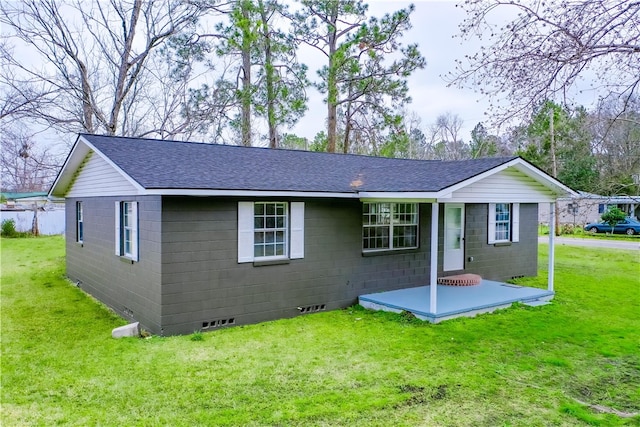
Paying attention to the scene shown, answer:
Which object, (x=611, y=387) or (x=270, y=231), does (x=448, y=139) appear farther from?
(x=611, y=387)

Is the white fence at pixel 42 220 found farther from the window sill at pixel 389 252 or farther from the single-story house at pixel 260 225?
the window sill at pixel 389 252

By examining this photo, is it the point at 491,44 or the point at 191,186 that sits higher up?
the point at 491,44

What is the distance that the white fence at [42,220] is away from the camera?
2316 cm

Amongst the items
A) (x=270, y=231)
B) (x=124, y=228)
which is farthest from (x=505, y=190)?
(x=124, y=228)

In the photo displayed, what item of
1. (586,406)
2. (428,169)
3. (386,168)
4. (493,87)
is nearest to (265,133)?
(386,168)

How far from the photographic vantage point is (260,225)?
7707mm

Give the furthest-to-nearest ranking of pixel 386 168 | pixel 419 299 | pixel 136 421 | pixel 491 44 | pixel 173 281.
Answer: pixel 386 168, pixel 419 299, pixel 173 281, pixel 491 44, pixel 136 421

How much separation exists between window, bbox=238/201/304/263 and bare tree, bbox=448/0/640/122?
154 inches

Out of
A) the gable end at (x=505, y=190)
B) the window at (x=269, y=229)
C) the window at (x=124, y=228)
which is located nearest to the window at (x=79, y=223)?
the window at (x=124, y=228)

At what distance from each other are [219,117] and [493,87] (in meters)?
14.7

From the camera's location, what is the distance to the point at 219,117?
1805 centimetres

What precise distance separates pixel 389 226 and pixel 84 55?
14692 millimetres

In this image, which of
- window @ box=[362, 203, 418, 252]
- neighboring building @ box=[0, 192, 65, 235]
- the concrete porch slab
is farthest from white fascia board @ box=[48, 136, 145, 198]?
neighboring building @ box=[0, 192, 65, 235]

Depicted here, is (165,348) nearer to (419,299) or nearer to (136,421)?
(136,421)
